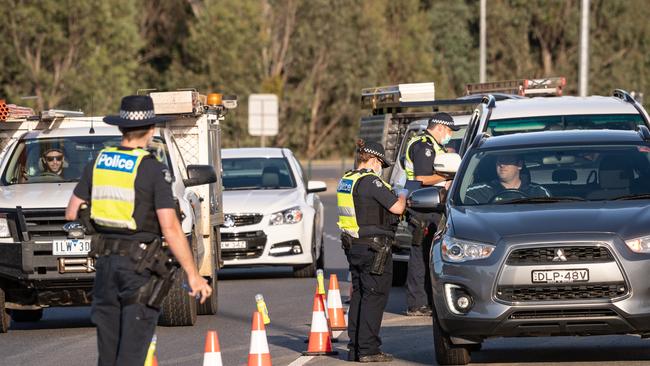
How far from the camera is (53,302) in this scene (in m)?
14.8

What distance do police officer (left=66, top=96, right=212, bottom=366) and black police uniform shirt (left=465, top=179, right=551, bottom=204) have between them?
13.0 ft

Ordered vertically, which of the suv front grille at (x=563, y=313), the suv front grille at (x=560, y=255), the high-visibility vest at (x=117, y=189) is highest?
the high-visibility vest at (x=117, y=189)

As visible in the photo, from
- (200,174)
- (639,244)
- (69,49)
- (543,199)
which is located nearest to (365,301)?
(543,199)

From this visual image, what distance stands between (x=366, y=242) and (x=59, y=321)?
17.3 ft

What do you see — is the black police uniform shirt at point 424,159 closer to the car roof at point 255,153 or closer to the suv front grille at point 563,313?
the suv front grille at point 563,313

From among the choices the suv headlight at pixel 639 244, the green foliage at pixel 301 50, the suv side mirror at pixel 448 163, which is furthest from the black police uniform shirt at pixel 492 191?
the green foliage at pixel 301 50

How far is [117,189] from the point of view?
27.9ft

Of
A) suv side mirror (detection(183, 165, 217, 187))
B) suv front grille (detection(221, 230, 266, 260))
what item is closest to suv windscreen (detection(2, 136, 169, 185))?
suv side mirror (detection(183, 165, 217, 187))

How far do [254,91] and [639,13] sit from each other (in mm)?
21479

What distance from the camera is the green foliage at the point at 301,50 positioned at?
61.1 m

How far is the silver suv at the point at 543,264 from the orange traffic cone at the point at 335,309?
7.28 ft

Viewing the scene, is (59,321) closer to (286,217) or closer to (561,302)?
(286,217)

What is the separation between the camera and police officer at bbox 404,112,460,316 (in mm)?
15656

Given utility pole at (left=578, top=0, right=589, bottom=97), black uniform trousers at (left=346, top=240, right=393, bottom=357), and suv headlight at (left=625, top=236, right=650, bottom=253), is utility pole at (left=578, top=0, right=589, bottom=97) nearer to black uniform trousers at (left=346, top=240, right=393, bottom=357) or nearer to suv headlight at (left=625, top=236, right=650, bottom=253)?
black uniform trousers at (left=346, top=240, right=393, bottom=357)
